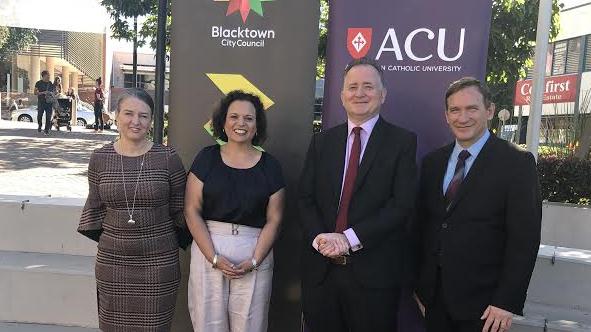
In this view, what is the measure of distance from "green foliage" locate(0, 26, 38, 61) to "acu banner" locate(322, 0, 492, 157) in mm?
32147

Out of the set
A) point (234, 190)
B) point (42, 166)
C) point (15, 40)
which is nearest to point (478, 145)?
point (234, 190)

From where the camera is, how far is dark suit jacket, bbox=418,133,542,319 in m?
2.14

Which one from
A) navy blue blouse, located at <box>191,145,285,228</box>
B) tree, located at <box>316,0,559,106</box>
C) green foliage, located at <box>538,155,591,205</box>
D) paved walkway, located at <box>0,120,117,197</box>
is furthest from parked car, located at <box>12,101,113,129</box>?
navy blue blouse, located at <box>191,145,285,228</box>

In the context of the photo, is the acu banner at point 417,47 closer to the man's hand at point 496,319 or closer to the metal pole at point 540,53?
the metal pole at point 540,53

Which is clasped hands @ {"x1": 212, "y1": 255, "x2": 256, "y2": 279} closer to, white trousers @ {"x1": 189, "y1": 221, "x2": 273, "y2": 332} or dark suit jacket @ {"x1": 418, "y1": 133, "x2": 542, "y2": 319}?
white trousers @ {"x1": 189, "y1": 221, "x2": 273, "y2": 332}

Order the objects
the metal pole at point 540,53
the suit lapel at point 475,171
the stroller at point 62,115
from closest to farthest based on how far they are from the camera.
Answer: the suit lapel at point 475,171
the metal pole at point 540,53
the stroller at point 62,115

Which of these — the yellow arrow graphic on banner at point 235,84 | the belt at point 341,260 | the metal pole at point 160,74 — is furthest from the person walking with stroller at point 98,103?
the belt at point 341,260

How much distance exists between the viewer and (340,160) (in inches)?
98.3

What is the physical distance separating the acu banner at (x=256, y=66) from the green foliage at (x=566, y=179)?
4491 millimetres

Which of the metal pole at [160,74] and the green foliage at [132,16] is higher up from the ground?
the green foliage at [132,16]

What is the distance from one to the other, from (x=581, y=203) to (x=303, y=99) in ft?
16.0

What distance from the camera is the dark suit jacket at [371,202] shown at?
2.37 meters

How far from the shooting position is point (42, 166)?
807 centimetres

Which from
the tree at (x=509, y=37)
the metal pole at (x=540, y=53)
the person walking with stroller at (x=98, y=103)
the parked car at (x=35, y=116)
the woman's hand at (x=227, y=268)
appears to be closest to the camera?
the woman's hand at (x=227, y=268)
